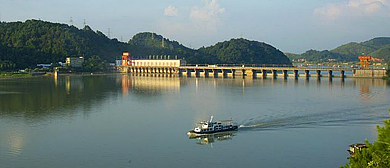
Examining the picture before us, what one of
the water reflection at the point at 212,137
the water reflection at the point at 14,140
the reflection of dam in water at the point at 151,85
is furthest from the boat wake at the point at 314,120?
the reflection of dam in water at the point at 151,85

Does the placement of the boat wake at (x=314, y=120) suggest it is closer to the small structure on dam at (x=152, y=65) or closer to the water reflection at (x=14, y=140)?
the water reflection at (x=14, y=140)

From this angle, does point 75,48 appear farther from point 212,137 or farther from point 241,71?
point 212,137

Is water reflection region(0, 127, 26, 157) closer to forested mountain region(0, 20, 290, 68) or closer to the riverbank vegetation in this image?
the riverbank vegetation

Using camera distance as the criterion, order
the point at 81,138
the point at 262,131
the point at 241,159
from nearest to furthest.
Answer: the point at 241,159, the point at 81,138, the point at 262,131

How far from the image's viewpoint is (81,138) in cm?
1677

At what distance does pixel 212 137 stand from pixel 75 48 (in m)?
62.5

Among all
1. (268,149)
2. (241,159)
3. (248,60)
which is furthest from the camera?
(248,60)

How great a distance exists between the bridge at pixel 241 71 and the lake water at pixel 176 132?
25.7m

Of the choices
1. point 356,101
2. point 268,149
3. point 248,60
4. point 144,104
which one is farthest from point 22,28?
point 268,149

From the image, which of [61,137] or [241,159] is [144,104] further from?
[241,159]

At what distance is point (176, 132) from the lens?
58.7ft

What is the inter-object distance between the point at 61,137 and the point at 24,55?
165ft

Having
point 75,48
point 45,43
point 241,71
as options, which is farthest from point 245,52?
point 45,43

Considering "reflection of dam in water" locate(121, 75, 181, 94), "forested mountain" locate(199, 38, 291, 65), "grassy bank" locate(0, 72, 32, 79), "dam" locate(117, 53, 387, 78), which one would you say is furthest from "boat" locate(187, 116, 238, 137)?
"forested mountain" locate(199, 38, 291, 65)
